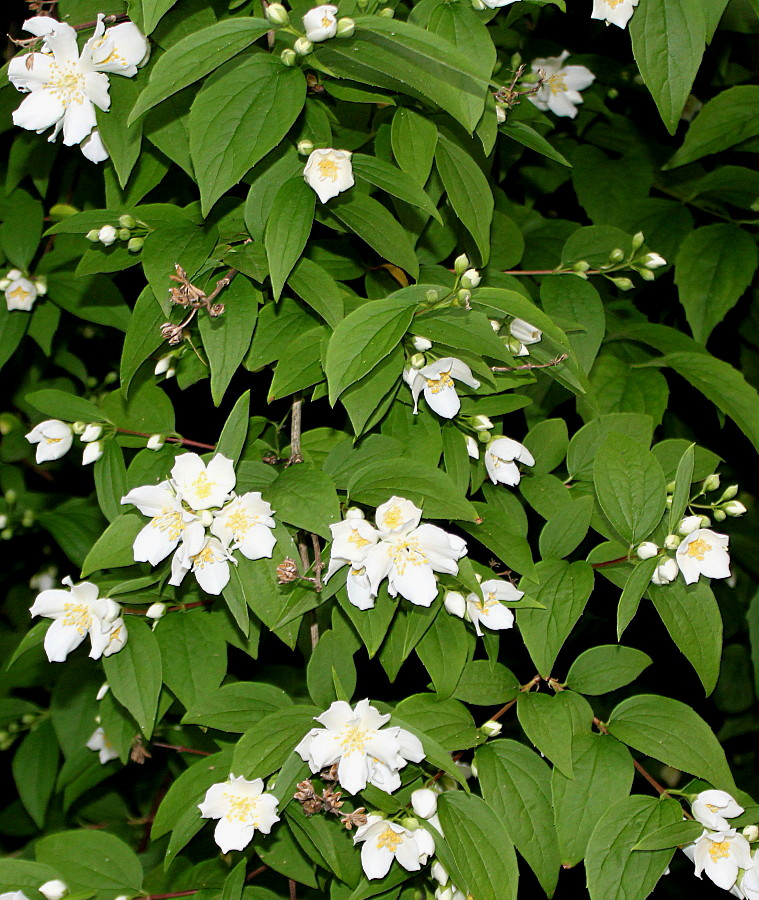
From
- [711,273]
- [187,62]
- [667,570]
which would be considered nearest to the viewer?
[187,62]

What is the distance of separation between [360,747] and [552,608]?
1.25ft

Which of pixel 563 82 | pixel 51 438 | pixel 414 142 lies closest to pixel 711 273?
pixel 563 82

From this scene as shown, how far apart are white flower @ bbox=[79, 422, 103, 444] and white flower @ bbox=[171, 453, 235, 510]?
0.27 m

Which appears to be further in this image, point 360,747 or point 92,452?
point 92,452

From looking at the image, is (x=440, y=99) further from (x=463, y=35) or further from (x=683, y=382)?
(x=683, y=382)

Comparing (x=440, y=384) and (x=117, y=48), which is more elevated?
(x=117, y=48)

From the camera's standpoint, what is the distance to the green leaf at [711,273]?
1671 mm

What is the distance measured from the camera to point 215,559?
49.4 inches

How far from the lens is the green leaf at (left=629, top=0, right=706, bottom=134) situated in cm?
128

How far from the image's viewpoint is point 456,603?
1296 millimetres

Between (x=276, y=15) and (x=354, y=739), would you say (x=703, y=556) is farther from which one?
(x=276, y=15)

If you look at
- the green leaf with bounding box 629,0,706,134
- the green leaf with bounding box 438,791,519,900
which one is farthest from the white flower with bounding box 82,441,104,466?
the green leaf with bounding box 629,0,706,134

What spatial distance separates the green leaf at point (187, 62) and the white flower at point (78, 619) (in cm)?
76

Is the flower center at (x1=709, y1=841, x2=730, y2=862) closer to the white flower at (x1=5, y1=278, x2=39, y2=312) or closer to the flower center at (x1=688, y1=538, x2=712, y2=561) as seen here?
the flower center at (x1=688, y1=538, x2=712, y2=561)
